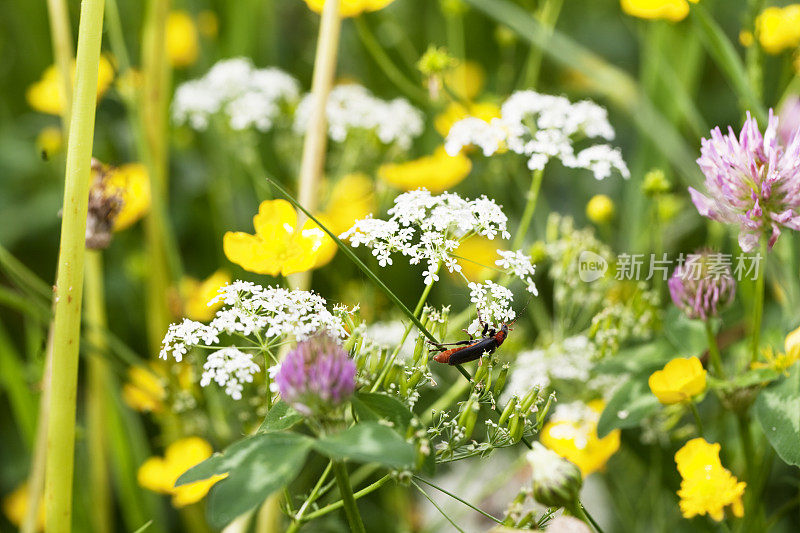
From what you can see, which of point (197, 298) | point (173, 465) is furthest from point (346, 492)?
point (197, 298)

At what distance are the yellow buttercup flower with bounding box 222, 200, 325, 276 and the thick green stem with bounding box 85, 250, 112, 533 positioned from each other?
307 mm

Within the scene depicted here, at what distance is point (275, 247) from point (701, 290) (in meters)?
0.39

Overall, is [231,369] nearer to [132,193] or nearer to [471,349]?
[471,349]

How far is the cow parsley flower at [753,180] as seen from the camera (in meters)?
0.62

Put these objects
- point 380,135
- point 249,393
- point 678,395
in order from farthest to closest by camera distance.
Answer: point 380,135
point 249,393
point 678,395

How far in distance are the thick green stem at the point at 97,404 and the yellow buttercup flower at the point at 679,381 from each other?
0.62m

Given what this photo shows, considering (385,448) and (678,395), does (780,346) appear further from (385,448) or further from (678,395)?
(385,448)

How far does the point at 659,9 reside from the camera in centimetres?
118

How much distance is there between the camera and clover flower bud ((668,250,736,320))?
0.71 metres

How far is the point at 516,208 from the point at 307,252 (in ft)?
2.44

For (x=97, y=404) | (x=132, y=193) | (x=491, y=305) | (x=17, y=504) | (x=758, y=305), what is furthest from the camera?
(x=17, y=504)

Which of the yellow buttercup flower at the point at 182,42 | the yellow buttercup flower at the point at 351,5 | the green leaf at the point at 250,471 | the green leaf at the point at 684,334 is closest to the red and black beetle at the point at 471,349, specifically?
the green leaf at the point at 250,471

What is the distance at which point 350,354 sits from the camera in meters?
0.58

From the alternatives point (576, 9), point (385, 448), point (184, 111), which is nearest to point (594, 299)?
point (385, 448)
